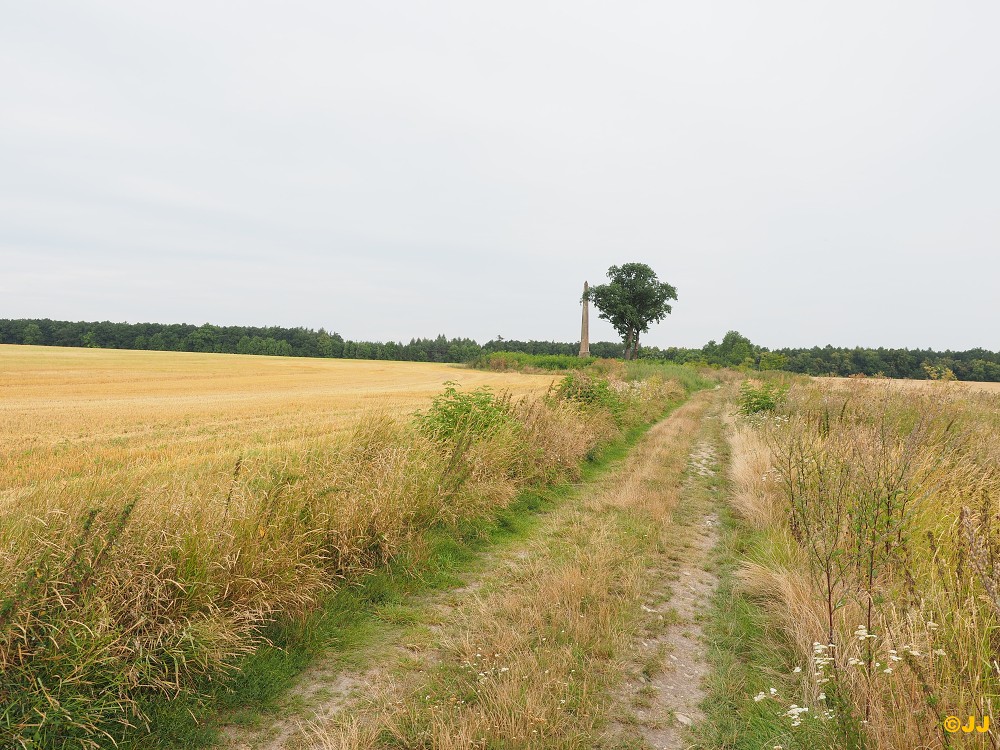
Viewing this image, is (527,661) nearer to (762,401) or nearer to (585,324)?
(762,401)

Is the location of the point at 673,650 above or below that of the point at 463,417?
below

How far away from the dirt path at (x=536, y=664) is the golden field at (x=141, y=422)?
255 centimetres

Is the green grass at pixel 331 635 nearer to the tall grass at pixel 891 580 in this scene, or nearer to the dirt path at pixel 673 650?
the dirt path at pixel 673 650

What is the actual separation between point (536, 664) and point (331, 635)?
174 cm

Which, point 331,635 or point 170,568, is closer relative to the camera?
point 170,568

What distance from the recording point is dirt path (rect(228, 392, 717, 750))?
2760 millimetres

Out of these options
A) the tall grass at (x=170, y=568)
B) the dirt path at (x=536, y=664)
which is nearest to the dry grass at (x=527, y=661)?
the dirt path at (x=536, y=664)

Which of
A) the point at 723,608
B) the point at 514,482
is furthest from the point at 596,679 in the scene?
the point at 514,482

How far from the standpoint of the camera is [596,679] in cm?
327

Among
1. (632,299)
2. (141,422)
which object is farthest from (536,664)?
(632,299)

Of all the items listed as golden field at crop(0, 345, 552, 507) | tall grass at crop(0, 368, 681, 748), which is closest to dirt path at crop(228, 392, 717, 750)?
tall grass at crop(0, 368, 681, 748)

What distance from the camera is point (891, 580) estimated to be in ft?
12.9

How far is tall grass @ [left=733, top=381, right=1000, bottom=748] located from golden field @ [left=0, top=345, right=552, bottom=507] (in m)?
5.30

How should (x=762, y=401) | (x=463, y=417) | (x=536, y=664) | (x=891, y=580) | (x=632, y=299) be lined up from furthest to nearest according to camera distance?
1. (x=632, y=299)
2. (x=762, y=401)
3. (x=463, y=417)
4. (x=891, y=580)
5. (x=536, y=664)
